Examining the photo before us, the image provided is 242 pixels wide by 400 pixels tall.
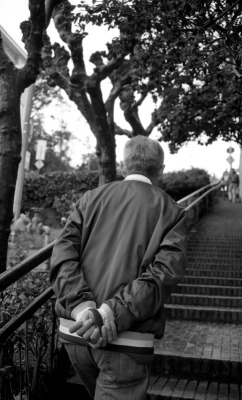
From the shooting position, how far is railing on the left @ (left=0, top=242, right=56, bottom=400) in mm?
2768

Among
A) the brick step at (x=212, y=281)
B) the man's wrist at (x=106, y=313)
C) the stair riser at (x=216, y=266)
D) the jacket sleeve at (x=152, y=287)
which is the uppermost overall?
the jacket sleeve at (x=152, y=287)

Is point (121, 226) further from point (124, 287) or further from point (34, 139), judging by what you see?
point (34, 139)

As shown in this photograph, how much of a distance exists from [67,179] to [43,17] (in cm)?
1427

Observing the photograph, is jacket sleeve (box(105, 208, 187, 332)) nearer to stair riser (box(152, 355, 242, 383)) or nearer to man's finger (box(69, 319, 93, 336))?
man's finger (box(69, 319, 93, 336))

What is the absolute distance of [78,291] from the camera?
1.94 metres

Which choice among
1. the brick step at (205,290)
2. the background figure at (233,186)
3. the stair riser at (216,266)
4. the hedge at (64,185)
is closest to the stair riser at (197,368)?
the brick step at (205,290)

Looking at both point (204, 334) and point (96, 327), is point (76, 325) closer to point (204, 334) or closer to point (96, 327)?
point (96, 327)

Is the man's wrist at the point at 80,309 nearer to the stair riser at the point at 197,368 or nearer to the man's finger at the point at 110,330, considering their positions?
the man's finger at the point at 110,330

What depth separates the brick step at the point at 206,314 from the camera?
5742mm

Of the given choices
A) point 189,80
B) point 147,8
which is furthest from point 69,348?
point 189,80

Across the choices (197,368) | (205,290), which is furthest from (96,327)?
(205,290)

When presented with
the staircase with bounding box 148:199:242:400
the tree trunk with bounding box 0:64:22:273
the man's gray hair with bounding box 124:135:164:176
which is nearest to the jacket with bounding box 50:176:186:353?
the man's gray hair with bounding box 124:135:164:176

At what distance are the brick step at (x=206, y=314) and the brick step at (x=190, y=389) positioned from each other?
6.03 feet

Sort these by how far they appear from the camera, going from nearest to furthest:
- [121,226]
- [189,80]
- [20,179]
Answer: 1. [121,226]
2. [189,80]
3. [20,179]
